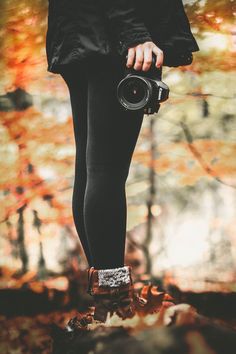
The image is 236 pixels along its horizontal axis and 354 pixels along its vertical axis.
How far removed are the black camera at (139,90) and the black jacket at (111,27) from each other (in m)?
0.07

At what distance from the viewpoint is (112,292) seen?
3.25 ft

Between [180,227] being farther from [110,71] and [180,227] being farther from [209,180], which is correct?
[110,71]

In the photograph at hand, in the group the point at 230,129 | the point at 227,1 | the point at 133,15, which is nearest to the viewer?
the point at 133,15

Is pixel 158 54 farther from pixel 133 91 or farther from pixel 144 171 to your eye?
pixel 144 171

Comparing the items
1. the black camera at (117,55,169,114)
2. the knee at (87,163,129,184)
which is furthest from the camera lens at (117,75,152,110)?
the knee at (87,163,129,184)

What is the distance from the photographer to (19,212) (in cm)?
238

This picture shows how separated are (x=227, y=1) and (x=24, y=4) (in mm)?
1199

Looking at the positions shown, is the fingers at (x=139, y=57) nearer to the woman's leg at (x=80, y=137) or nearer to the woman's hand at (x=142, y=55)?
the woman's hand at (x=142, y=55)

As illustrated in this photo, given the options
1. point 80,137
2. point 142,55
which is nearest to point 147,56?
point 142,55

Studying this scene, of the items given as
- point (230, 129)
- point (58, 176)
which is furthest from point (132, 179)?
point (230, 129)

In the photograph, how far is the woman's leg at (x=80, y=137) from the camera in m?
1.22

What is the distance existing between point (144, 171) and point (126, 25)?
147 centimetres

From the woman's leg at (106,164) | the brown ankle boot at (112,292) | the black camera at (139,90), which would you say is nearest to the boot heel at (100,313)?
the brown ankle boot at (112,292)

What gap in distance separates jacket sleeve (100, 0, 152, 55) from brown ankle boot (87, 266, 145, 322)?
22.5 inches
